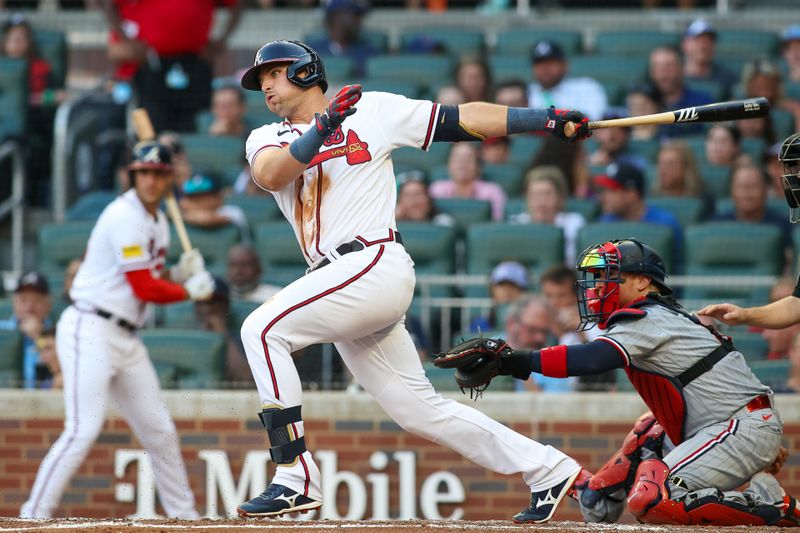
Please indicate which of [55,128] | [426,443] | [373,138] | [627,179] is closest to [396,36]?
[55,128]

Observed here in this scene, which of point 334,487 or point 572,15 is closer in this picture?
point 334,487

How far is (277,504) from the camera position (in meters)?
4.39

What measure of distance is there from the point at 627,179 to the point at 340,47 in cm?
343

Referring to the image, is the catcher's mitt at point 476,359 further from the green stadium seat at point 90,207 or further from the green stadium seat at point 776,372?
the green stadium seat at point 90,207

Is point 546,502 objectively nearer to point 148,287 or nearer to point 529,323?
point 529,323

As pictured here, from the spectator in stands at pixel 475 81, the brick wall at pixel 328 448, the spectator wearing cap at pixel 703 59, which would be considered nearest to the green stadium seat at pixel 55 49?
the spectator in stands at pixel 475 81

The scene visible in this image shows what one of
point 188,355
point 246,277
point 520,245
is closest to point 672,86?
point 520,245

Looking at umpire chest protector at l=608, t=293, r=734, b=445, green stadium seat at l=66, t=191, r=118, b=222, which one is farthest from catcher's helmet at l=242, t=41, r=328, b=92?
green stadium seat at l=66, t=191, r=118, b=222

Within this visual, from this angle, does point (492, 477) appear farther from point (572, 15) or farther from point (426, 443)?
point (572, 15)

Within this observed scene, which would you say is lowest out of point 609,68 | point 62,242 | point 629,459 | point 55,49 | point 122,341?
point 629,459

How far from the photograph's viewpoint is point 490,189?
8.70m

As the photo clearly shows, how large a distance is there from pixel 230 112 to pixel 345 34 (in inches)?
63.7

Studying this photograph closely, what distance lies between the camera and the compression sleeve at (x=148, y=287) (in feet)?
22.0

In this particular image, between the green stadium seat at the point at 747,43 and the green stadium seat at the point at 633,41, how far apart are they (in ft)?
1.55
